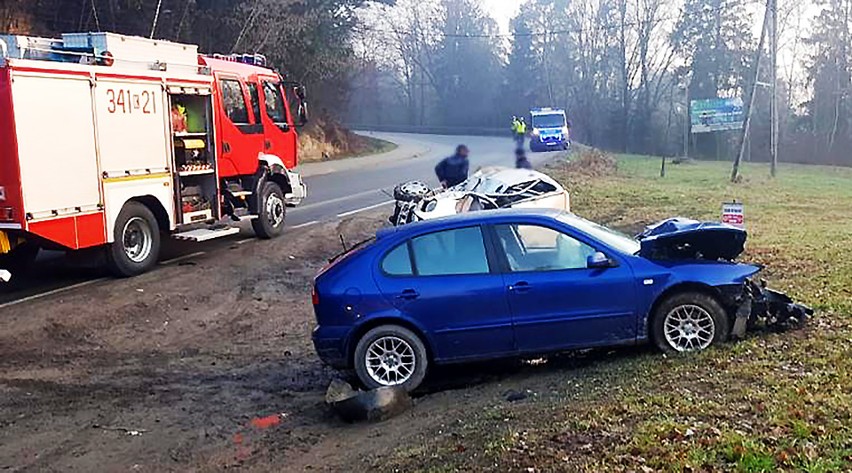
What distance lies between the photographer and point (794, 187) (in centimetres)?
3006

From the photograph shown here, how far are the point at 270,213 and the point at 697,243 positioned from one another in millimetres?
10338

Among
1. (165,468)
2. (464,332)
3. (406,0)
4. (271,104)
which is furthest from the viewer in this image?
(406,0)

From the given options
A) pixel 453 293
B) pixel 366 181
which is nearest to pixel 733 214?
pixel 453 293

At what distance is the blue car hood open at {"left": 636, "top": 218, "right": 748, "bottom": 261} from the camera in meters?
7.54

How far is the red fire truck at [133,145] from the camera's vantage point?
11.1 meters

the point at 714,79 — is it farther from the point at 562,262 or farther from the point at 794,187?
the point at 562,262

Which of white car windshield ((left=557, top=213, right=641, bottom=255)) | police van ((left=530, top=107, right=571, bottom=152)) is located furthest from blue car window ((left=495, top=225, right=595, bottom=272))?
police van ((left=530, top=107, right=571, bottom=152))

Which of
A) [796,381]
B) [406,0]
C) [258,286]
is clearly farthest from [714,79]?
[796,381]

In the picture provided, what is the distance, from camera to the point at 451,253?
24.7 ft

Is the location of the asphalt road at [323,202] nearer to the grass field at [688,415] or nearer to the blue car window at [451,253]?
the blue car window at [451,253]

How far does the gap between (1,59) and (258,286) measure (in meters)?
4.36

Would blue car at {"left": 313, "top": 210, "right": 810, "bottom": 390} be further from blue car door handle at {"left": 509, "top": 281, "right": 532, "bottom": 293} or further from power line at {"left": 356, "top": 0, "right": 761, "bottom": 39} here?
power line at {"left": 356, "top": 0, "right": 761, "bottom": 39}

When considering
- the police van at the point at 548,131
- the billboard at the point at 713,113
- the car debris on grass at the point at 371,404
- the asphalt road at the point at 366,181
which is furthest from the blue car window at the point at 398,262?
the police van at the point at 548,131

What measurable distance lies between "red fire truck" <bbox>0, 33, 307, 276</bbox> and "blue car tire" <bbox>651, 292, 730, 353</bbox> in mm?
7760
